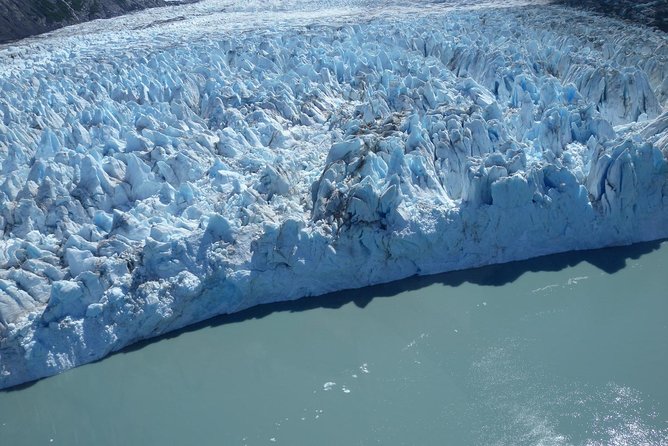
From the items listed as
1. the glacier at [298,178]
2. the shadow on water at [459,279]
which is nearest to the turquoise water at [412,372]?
the shadow on water at [459,279]

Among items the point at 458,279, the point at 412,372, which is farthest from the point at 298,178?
the point at 412,372

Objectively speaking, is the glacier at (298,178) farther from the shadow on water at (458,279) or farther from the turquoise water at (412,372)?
the turquoise water at (412,372)

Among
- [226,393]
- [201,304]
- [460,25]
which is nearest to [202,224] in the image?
[201,304]

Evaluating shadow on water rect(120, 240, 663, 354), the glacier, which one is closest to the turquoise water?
shadow on water rect(120, 240, 663, 354)

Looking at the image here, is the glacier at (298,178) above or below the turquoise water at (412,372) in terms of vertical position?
above

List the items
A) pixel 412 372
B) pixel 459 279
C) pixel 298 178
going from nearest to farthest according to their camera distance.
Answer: pixel 412 372
pixel 459 279
pixel 298 178

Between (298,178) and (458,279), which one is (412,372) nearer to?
(458,279)

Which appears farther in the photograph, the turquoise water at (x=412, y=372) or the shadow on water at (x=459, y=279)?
the shadow on water at (x=459, y=279)
